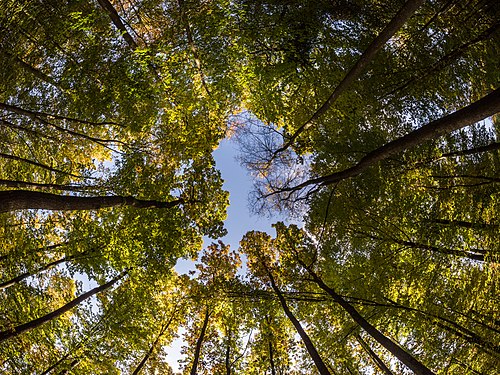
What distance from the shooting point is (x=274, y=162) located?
8336mm

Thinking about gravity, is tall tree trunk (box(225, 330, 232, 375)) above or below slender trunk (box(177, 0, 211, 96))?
below

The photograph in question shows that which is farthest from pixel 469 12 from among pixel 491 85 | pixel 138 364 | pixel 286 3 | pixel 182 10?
pixel 138 364

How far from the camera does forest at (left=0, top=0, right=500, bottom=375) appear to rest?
181 inches

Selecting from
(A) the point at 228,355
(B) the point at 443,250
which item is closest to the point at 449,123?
(B) the point at 443,250

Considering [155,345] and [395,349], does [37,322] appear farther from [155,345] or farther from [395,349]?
[395,349]

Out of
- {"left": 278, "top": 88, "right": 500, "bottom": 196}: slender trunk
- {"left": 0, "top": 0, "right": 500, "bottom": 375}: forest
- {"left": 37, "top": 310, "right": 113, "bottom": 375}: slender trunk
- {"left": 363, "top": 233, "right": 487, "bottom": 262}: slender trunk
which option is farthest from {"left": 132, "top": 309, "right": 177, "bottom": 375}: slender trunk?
{"left": 278, "top": 88, "right": 500, "bottom": 196}: slender trunk

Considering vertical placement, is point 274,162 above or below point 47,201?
above

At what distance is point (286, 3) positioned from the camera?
559 cm

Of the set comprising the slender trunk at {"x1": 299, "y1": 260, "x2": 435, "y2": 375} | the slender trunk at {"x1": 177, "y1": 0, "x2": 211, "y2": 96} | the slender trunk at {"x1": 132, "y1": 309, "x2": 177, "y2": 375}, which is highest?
the slender trunk at {"x1": 177, "y1": 0, "x2": 211, "y2": 96}

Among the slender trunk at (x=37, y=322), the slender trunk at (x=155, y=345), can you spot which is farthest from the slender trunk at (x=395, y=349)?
the slender trunk at (x=155, y=345)

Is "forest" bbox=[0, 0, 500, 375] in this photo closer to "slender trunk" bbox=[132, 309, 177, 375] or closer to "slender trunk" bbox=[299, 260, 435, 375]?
"slender trunk" bbox=[299, 260, 435, 375]

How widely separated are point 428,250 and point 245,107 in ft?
20.9

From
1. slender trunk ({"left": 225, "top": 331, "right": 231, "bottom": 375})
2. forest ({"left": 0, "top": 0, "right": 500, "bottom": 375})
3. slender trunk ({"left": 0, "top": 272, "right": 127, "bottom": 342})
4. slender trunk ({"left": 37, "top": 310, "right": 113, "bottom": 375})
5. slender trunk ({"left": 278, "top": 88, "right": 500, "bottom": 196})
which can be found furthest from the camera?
slender trunk ({"left": 225, "top": 331, "right": 231, "bottom": 375})

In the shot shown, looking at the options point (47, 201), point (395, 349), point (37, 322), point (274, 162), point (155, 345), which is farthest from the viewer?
point (155, 345)
